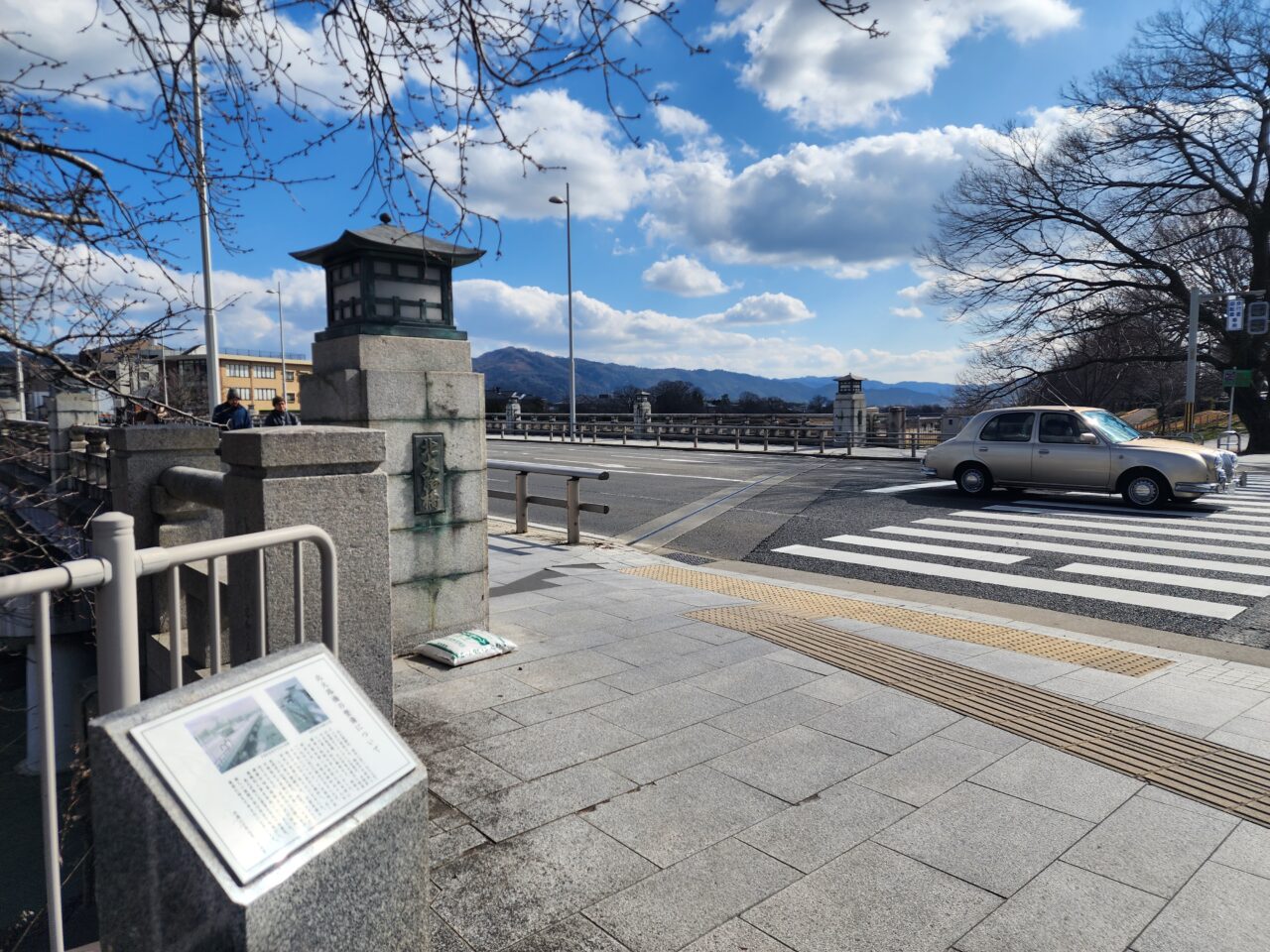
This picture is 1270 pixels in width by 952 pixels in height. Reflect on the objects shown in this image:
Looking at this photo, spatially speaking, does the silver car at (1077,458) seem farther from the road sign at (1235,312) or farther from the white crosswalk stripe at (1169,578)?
the road sign at (1235,312)

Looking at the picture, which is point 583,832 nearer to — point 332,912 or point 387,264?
A: point 332,912

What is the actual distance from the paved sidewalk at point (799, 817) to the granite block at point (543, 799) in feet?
0.04

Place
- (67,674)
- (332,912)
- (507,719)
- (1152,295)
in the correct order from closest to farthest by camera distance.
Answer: (332,912)
(507,719)
(67,674)
(1152,295)

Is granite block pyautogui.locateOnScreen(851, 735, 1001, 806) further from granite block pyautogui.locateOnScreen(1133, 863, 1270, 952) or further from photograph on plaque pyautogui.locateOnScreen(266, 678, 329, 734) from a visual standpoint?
photograph on plaque pyautogui.locateOnScreen(266, 678, 329, 734)

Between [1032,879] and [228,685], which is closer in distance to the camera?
[228,685]

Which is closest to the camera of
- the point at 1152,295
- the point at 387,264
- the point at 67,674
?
the point at 387,264

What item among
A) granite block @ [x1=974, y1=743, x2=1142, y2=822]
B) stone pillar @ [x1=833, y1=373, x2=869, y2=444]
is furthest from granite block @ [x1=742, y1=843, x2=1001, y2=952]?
stone pillar @ [x1=833, y1=373, x2=869, y2=444]

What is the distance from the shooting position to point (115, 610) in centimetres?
218

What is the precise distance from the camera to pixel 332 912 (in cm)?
196

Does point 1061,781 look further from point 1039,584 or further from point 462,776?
point 1039,584

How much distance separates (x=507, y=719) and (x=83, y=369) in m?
2.77

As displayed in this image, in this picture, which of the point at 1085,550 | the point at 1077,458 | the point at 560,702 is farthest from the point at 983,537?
the point at 560,702

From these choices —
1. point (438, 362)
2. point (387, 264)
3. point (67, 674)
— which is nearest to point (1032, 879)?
point (438, 362)

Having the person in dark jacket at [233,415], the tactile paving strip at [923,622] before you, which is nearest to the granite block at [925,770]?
the tactile paving strip at [923,622]
